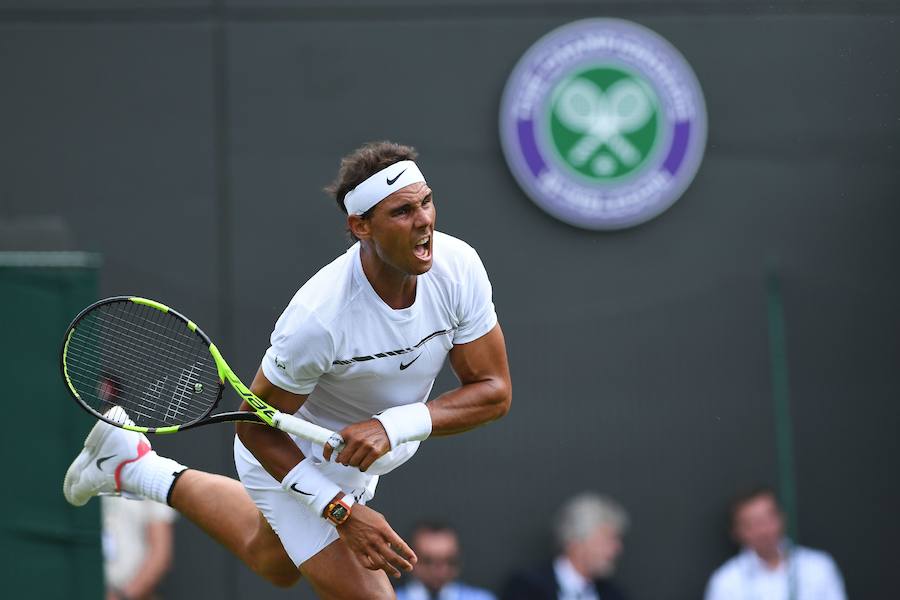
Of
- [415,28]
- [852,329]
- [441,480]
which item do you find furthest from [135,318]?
[852,329]

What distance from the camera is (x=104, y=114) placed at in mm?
9898

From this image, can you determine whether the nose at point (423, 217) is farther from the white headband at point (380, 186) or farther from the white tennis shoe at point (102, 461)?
the white tennis shoe at point (102, 461)

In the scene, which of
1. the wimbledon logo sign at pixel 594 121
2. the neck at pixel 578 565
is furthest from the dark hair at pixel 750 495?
the wimbledon logo sign at pixel 594 121

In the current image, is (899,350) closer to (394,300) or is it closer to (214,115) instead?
(214,115)

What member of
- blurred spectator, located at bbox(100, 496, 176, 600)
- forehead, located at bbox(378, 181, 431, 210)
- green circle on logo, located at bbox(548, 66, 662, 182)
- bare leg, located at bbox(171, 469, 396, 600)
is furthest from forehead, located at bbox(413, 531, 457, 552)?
forehead, located at bbox(378, 181, 431, 210)

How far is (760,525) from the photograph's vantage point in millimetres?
9094

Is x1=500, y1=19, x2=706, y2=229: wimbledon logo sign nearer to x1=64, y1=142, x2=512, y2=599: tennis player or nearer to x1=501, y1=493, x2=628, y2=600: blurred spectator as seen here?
x1=501, y1=493, x2=628, y2=600: blurred spectator

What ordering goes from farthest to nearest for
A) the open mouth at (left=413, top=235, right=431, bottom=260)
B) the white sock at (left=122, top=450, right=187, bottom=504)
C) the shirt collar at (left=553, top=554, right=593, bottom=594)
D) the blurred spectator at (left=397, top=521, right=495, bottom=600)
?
the shirt collar at (left=553, top=554, right=593, bottom=594) → the blurred spectator at (left=397, top=521, right=495, bottom=600) → the white sock at (left=122, top=450, right=187, bottom=504) → the open mouth at (left=413, top=235, right=431, bottom=260)

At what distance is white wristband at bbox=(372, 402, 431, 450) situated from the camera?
5328 mm

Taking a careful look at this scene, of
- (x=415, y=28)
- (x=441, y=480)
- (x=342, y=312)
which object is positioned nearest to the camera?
(x=342, y=312)

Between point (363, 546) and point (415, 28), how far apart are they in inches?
201

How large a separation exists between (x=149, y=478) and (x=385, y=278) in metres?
1.59

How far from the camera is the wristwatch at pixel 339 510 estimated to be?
5.40m

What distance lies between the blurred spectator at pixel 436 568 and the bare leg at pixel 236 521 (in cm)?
260
